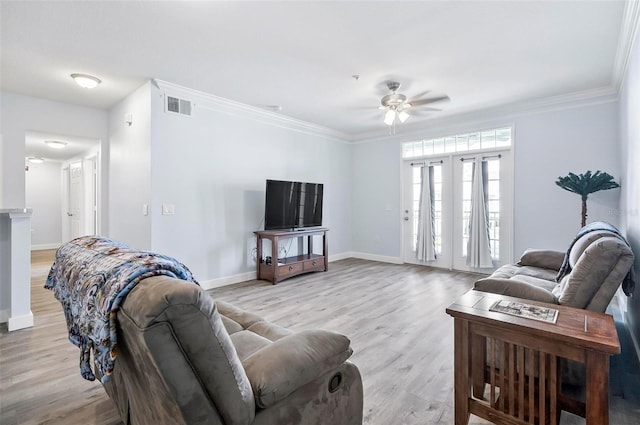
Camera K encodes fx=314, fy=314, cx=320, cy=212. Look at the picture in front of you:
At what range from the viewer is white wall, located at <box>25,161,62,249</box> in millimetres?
8523

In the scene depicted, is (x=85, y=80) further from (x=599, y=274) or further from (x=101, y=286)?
(x=599, y=274)

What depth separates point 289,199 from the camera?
5109 mm

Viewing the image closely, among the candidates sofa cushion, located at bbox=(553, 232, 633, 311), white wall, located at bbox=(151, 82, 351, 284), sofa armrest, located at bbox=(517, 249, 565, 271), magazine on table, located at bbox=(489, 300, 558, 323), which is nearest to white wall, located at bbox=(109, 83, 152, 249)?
white wall, located at bbox=(151, 82, 351, 284)

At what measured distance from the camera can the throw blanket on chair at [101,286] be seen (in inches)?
35.9

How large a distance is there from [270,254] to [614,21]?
4.74 m

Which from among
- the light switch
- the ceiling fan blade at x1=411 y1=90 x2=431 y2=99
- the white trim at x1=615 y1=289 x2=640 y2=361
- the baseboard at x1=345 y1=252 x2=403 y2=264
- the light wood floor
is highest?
the ceiling fan blade at x1=411 y1=90 x2=431 y2=99

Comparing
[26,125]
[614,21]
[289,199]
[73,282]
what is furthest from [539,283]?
[26,125]

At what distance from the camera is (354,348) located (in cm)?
261

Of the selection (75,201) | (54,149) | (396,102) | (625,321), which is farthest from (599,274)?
(75,201)

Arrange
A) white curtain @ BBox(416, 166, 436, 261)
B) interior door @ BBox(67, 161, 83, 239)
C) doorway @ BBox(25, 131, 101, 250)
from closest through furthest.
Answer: white curtain @ BBox(416, 166, 436, 261)
doorway @ BBox(25, 131, 101, 250)
interior door @ BBox(67, 161, 83, 239)

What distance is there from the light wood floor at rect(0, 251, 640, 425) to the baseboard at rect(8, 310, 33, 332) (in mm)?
102

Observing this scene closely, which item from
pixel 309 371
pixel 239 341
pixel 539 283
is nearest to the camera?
pixel 309 371

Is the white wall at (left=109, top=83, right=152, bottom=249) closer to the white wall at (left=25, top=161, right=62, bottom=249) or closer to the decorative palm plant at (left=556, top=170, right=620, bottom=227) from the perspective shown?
the decorative palm plant at (left=556, top=170, right=620, bottom=227)

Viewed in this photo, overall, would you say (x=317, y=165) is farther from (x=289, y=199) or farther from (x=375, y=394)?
(x=375, y=394)
